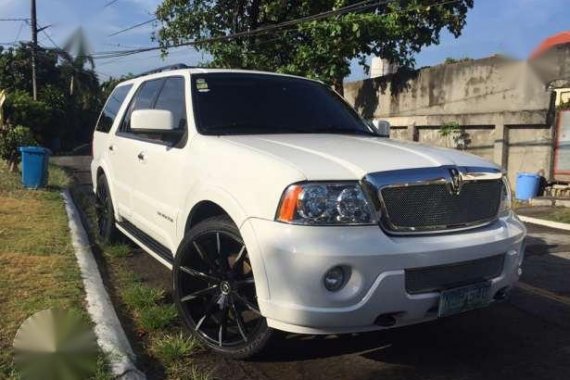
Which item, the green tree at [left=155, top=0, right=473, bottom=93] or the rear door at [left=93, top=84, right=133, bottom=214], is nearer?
the rear door at [left=93, top=84, right=133, bottom=214]

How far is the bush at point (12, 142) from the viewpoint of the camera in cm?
1273

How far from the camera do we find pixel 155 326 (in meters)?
4.36

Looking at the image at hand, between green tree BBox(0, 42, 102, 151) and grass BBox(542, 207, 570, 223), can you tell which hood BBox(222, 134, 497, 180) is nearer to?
grass BBox(542, 207, 570, 223)

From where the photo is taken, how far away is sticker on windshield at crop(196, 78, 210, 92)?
476cm

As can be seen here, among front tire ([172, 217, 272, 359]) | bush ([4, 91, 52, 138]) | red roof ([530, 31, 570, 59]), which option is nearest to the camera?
front tire ([172, 217, 272, 359])

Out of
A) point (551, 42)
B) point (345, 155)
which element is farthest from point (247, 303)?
point (551, 42)

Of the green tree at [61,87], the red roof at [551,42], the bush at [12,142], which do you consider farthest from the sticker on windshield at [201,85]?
the green tree at [61,87]

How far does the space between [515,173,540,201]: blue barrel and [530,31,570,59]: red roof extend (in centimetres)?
330

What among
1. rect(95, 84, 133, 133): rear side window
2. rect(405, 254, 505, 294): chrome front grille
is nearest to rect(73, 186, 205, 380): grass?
rect(405, 254, 505, 294): chrome front grille

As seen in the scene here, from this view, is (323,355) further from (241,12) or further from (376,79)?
(241,12)

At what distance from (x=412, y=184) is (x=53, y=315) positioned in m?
1.97

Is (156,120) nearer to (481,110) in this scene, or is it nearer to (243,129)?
(243,129)

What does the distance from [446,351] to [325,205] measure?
150cm

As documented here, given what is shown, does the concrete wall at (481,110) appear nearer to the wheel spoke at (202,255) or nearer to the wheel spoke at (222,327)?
the wheel spoke at (202,255)
